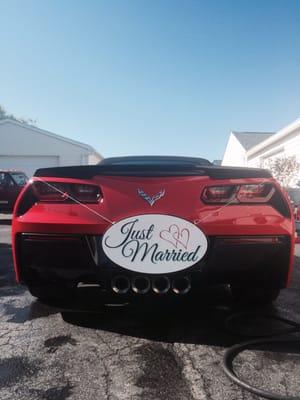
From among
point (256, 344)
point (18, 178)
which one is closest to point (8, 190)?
point (18, 178)

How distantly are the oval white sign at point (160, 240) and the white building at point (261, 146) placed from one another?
12.0 meters

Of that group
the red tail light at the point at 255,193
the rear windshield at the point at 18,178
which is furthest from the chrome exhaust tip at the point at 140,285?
the rear windshield at the point at 18,178

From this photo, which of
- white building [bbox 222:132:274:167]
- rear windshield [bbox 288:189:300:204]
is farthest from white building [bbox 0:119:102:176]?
rear windshield [bbox 288:189:300:204]

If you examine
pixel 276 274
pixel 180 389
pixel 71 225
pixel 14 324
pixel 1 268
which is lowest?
pixel 1 268

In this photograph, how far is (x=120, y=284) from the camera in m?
2.06

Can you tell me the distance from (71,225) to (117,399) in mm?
925

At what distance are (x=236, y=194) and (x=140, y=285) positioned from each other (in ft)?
2.56

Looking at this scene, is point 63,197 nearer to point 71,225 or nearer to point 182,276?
point 71,225

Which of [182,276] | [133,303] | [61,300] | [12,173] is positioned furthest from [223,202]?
[12,173]

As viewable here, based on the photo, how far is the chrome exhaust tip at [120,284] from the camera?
2.04m

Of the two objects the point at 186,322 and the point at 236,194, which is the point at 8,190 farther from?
the point at 236,194

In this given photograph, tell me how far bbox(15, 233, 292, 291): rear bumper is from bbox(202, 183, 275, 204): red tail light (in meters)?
0.22

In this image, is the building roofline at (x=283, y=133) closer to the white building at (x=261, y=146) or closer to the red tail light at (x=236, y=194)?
the white building at (x=261, y=146)

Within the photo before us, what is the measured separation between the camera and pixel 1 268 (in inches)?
162
